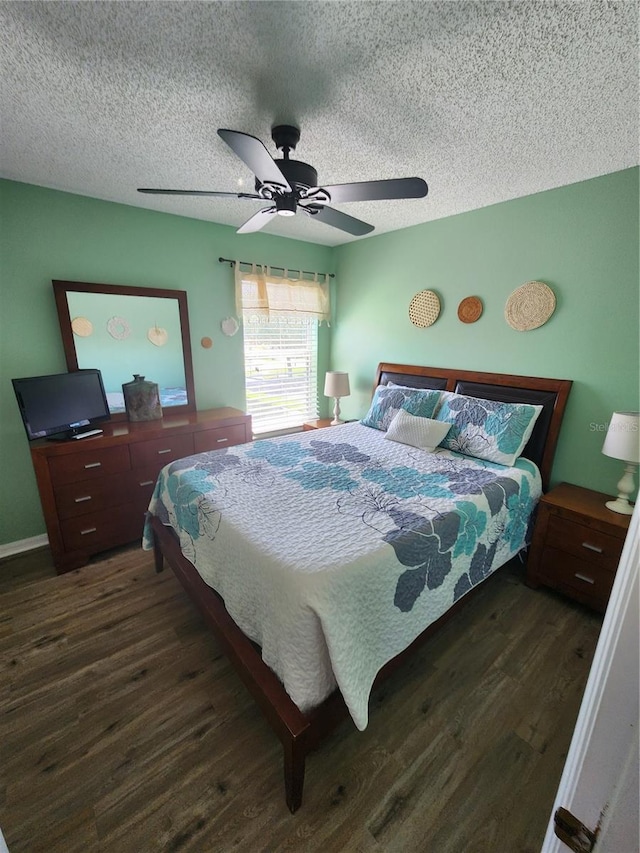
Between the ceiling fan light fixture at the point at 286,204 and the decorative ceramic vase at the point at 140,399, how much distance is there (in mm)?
1819

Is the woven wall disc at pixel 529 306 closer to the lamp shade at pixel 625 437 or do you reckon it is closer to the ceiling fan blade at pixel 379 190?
the lamp shade at pixel 625 437

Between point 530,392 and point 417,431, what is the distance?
859 mm

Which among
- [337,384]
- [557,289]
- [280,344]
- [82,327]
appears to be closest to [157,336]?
[82,327]

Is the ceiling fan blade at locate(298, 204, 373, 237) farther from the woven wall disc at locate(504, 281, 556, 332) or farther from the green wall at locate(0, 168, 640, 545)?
the woven wall disc at locate(504, 281, 556, 332)

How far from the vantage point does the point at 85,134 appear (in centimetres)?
169

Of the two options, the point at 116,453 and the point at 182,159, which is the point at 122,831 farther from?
the point at 182,159

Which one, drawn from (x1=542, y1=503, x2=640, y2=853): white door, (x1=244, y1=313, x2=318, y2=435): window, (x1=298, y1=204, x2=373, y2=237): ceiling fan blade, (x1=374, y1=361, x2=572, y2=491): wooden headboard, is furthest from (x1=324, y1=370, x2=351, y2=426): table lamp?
(x1=542, y1=503, x2=640, y2=853): white door

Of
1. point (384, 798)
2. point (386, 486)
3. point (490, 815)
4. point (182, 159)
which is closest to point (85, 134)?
point (182, 159)

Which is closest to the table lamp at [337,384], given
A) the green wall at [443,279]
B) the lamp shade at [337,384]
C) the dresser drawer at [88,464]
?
the lamp shade at [337,384]

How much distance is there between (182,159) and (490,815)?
3.30 meters

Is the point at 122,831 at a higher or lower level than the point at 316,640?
lower

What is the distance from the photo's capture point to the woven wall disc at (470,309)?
2.77 metres

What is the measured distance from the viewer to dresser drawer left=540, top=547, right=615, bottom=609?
196 centimetres

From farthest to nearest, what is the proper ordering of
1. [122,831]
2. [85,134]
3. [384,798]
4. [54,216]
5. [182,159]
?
[54,216] → [182,159] → [85,134] → [384,798] → [122,831]
